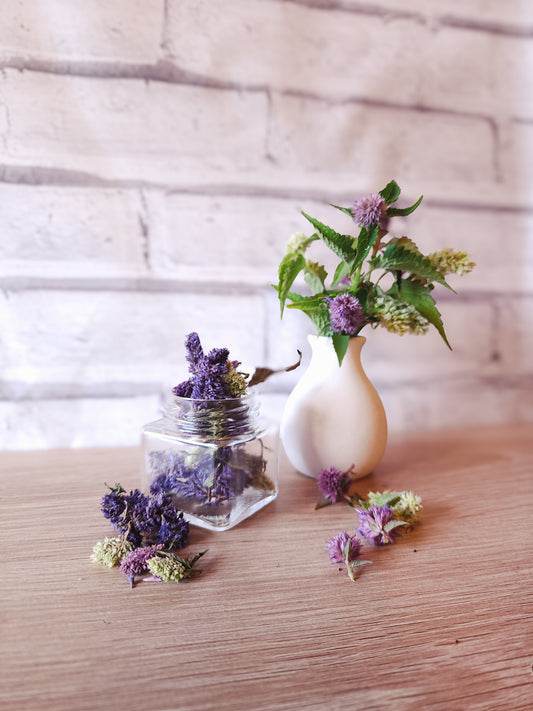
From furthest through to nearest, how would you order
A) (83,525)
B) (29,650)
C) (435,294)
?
1. (435,294)
2. (83,525)
3. (29,650)

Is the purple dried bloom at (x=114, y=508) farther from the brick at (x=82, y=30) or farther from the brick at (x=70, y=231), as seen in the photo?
the brick at (x=82, y=30)

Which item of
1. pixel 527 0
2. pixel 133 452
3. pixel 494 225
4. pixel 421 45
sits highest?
pixel 527 0

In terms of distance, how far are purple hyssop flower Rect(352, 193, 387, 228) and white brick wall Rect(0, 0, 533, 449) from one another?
0.90ft

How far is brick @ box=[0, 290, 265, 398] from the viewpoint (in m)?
0.80

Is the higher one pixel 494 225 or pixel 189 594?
pixel 494 225

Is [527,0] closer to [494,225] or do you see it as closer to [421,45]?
[421,45]

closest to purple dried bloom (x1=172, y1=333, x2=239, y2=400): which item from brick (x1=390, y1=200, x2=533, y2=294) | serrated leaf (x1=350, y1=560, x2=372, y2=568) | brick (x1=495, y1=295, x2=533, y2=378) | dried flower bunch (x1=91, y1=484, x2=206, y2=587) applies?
dried flower bunch (x1=91, y1=484, x2=206, y2=587)

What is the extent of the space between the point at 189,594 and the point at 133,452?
404 mm

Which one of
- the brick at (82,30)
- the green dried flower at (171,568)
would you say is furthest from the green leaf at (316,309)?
the brick at (82,30)

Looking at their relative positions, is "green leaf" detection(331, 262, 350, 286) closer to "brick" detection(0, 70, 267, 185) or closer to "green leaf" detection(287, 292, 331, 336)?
"green leaf" detection(287, 292, 331, 336)

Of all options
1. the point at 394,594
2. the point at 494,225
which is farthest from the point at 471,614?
the point at 494,225

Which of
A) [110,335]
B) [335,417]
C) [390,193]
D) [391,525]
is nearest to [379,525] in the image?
[391,525]

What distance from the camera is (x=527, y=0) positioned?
0.94 m

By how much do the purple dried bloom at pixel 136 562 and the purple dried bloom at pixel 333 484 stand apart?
0.24 metres
